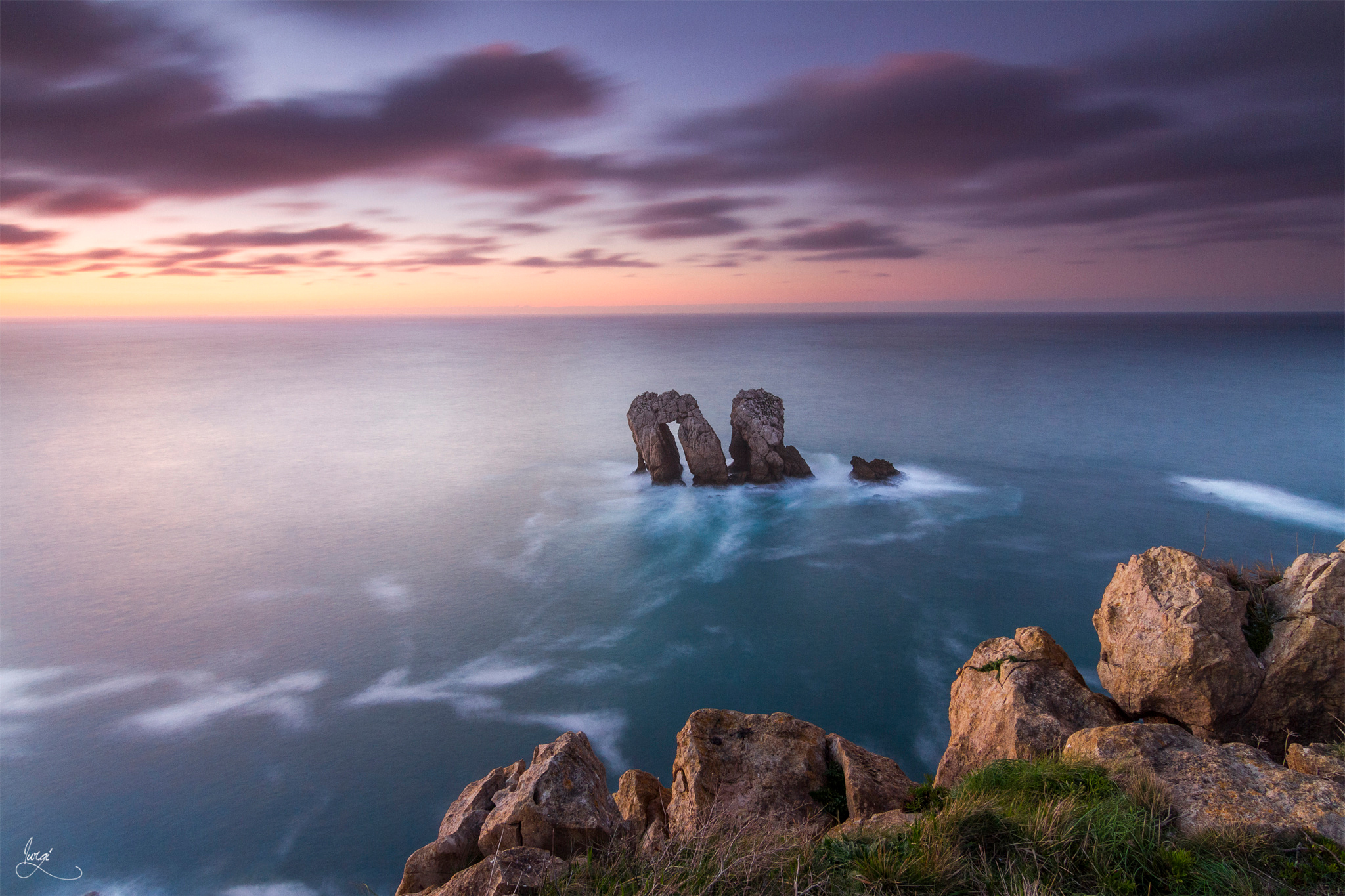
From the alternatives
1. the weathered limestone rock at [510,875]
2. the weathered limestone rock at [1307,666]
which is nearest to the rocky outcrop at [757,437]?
the weathered limestone rock at [1307,666]

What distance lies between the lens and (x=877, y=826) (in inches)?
280

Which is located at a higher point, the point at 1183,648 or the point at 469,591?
the point at 1183,648

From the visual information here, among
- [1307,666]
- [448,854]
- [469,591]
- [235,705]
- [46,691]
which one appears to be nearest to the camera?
[448,854]

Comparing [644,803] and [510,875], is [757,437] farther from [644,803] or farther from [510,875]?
[510,875]

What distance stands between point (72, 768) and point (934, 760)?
25.2m

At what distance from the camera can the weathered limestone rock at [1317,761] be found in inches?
278

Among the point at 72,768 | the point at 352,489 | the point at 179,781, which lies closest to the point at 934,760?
the point at 179,781

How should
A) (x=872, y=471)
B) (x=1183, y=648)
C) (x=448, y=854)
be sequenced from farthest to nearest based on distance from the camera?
1. (x=872, y=471)
2. (x=1183, y=648)
3. (x=448, y=854)

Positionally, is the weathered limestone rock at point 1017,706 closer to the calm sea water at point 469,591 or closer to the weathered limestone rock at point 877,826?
the weathered limestone rock at point 877,826

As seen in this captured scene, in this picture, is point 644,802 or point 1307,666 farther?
point 644,802

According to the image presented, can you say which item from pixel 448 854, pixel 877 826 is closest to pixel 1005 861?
pixel 877 826

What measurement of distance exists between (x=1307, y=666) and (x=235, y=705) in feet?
87.6

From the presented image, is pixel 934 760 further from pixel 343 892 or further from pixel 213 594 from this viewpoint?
pixel 213 594

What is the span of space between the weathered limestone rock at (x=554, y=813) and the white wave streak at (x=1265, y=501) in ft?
144
